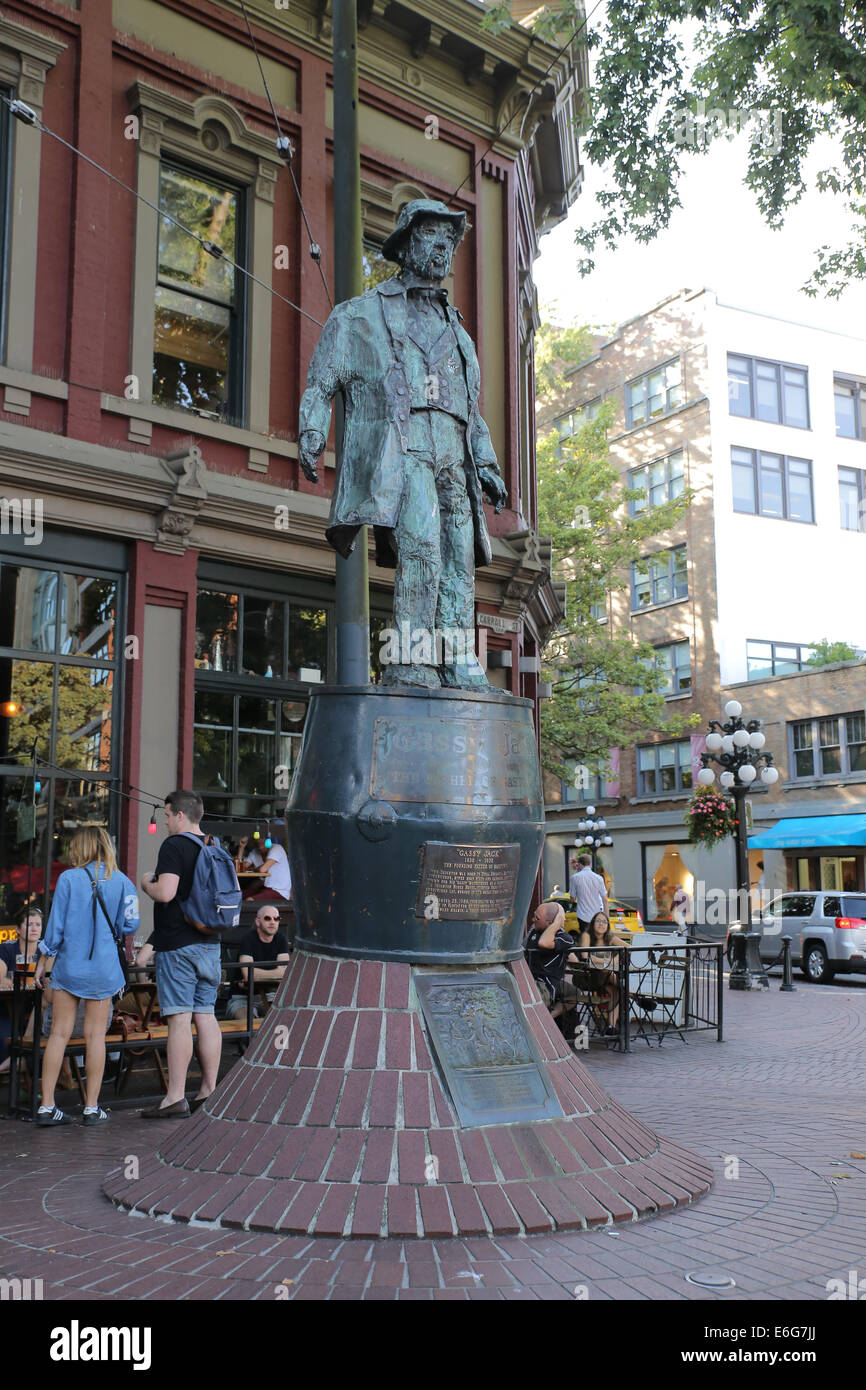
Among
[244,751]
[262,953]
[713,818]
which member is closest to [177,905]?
[262,953]

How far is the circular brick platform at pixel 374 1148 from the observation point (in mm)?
4750

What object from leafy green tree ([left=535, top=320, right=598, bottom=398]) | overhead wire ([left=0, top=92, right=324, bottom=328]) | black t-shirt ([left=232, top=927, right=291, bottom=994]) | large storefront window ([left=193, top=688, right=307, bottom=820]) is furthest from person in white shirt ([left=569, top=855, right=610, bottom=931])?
leafy green tree ([left=535, top=320, right=598, bottom=398])

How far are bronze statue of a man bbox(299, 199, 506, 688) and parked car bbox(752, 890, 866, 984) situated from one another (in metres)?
16.4

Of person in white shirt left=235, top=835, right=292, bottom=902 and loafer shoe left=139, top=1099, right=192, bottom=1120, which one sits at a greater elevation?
person in white shirt left=235, top=835, right=292, bottom=902

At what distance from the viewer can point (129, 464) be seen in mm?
12148

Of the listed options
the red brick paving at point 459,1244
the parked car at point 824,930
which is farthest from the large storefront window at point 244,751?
the parked car at point 824,930

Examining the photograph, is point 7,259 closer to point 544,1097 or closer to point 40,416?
point 40,416

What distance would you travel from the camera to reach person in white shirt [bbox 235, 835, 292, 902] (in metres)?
12.7

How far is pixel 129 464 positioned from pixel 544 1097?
28.3 ft

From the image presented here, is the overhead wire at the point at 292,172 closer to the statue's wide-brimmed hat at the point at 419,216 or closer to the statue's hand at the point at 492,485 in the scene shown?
the statue's wide-brimmed hat at the point at 419,216

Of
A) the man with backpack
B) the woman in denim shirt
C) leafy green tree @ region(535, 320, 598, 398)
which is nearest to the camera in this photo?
the woman in denim shirt

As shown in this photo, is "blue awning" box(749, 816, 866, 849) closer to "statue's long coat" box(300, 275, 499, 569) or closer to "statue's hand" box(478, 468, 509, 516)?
→ "statue's hand" box(478, 468, 509, 516)

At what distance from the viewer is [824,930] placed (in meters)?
23.0
